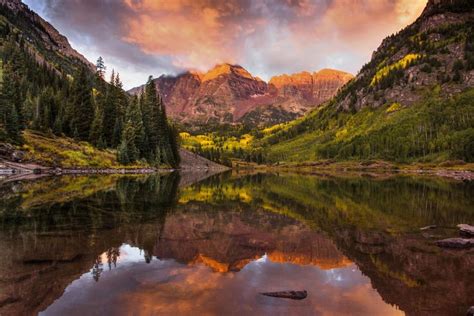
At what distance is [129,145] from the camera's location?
366ft

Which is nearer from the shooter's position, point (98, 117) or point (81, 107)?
point (98, 117)

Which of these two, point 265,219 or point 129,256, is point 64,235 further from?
point 265,219

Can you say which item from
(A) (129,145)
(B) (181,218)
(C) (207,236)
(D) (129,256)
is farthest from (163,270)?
(A) (129,145)

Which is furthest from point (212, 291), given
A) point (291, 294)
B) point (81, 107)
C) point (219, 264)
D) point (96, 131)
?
point (81, 107)

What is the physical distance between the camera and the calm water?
1188cm

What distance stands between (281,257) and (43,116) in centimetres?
11274

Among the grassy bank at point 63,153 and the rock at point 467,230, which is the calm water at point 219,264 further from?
the grassy bank at point 63,153

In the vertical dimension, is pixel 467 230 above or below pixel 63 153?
below

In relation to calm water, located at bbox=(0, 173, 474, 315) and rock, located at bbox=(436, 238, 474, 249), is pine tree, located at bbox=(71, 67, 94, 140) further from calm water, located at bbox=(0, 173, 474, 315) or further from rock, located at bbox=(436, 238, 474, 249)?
rock, located at bbox=(436, 238, 474, 249)

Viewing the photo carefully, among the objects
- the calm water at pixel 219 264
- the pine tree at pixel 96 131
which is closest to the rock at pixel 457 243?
the calm water at pixel 219 264

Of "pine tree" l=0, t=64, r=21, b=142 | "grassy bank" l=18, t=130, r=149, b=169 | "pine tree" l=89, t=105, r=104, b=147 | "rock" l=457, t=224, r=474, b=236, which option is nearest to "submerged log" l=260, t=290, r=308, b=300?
"rock" l=457, t=224, r=474, b=236

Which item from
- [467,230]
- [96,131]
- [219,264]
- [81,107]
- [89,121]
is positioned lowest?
[219,264]

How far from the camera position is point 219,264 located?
16844mm

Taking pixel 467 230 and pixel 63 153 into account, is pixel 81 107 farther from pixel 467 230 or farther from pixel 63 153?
pixel 467 230
